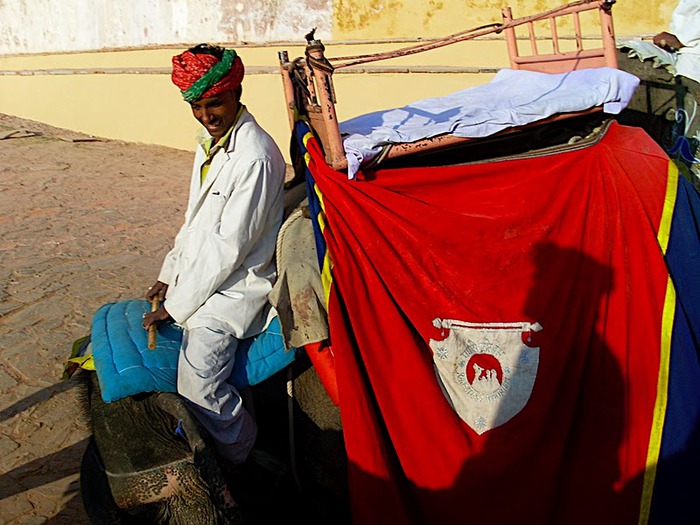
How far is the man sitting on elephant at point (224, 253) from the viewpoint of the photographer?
105 inches

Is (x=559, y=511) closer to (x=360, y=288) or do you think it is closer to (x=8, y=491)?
(x=360, y=288)

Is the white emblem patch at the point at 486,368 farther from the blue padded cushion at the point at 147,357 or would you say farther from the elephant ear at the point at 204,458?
the elephant ear at the point at 204,458

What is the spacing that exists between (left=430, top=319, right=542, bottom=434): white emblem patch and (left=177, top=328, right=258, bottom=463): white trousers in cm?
74

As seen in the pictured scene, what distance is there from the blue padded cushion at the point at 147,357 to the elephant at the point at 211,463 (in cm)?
10

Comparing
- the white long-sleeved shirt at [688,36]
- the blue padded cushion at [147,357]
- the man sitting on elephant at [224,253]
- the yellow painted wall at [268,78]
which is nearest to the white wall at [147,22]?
the yellow painted wall at [268,78]

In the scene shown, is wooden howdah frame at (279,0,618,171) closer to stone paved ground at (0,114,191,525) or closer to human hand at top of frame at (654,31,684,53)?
human hand at top of frame at (654,31,684,53)

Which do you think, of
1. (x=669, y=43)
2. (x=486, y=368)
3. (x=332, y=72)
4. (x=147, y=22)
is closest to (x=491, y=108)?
(x=332, y=72)

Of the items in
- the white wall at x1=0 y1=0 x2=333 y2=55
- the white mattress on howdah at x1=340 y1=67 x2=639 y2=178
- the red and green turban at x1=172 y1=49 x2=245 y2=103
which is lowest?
the white mattress on howdah at x1=340 y1=67 x2=639 y2=178

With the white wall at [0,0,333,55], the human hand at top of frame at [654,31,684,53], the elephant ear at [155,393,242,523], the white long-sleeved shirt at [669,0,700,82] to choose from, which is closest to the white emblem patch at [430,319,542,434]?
the elephant ear at [155,393,242,523]

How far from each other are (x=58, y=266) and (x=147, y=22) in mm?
7097

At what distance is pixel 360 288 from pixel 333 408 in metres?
0.54

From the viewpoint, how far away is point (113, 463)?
2.55 m

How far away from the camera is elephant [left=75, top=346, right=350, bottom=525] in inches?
98.3

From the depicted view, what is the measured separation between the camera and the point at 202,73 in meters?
2.63
